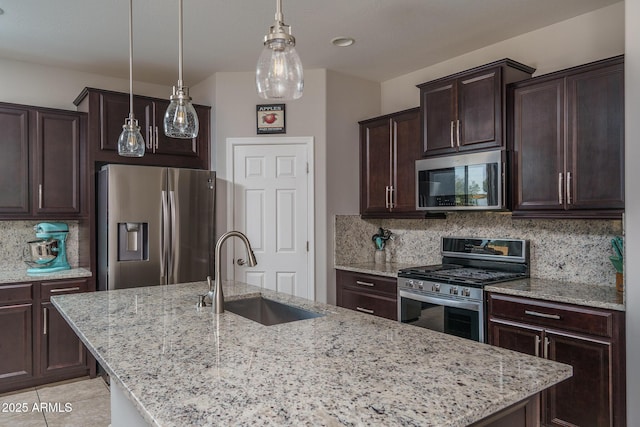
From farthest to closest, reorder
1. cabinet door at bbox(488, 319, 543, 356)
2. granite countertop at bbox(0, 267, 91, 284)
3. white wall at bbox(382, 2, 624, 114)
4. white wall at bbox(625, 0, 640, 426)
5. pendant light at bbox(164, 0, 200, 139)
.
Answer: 1. granite countertop at bbox(0, 267, 91, 284)
2. white wall at bbox(382, 2, 624, 114)
3. cabinet door at bbox(488, 319, 543, 356)
4. white wall at bbox(625, 0, 640, 426)
5. pendant light at bbox(164, 0, 200, 139)

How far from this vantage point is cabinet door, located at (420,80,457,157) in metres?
3.29

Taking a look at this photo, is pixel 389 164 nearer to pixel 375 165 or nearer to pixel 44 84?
pixel 375 165

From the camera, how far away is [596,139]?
8.36 feet

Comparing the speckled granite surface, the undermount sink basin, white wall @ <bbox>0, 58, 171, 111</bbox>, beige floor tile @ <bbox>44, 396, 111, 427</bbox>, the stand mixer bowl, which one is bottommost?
beige floor tile @ <bbox>44, 396, 111, 427</bbox>

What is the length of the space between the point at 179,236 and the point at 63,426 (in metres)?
1.56

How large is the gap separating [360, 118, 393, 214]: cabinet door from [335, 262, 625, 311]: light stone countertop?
141cm

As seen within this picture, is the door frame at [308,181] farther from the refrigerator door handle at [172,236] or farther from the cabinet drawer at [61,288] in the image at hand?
the cabinet drawer at [61,288]

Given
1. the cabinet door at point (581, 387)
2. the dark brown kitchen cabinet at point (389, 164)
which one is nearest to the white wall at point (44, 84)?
the dark brown kitchen cabinet at point (389, 164)

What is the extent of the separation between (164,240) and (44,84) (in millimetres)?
1798

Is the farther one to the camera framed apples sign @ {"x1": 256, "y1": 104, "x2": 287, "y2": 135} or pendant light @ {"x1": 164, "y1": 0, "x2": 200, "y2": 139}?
framed apples sign @ {"x1": 256, "y1": 104, "x2": 287, "y2": 135}

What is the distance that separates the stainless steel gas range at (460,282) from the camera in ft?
9.53

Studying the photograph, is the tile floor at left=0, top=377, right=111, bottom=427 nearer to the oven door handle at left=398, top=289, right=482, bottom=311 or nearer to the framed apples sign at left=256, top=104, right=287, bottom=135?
the oven door handle at left=398, top=289, right=482, bottom=311

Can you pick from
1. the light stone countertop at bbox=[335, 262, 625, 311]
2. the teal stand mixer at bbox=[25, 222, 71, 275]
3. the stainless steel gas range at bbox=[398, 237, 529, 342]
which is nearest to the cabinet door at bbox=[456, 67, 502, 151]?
the stainless steel gas range at bbox=[398, 237, 529, 342]

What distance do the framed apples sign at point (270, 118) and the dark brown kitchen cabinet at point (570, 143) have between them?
196 cm
